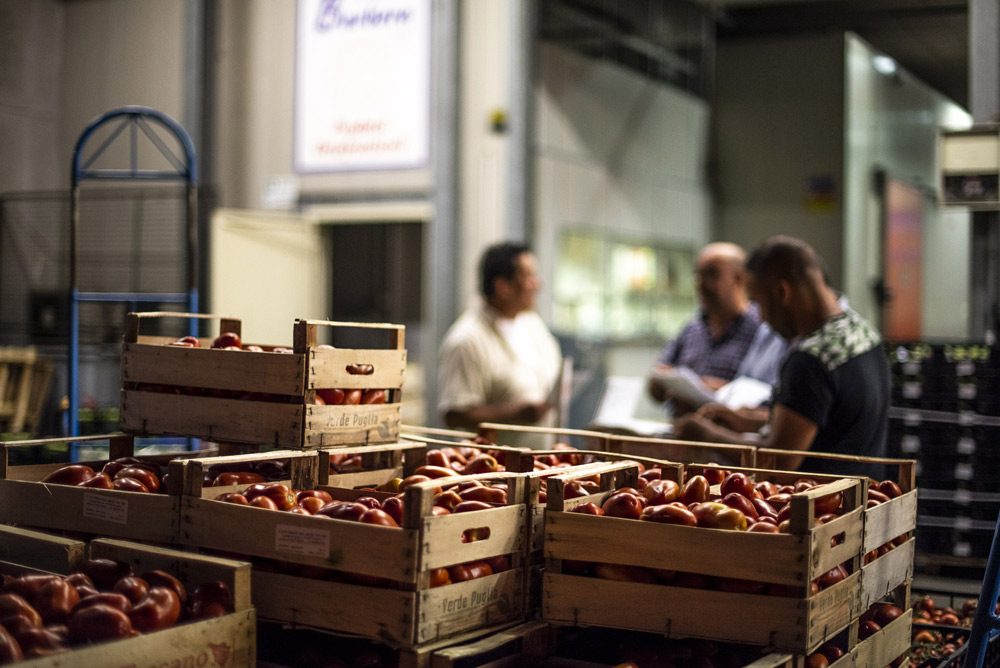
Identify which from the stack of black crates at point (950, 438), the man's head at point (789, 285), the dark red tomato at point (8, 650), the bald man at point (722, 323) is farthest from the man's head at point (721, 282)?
the dark red tomato at point (8, 650)

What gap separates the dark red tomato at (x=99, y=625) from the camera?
81.9 inches

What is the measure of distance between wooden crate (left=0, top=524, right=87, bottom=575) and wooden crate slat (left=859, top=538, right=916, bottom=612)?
195 cm

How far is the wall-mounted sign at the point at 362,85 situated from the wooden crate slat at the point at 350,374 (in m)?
6.67

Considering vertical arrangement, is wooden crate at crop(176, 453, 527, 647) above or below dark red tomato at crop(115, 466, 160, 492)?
below

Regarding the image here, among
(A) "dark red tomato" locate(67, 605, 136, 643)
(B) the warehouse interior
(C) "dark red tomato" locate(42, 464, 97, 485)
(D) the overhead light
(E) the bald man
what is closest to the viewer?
(A) "dark red tomato" locate(67, 605, 136, 643)

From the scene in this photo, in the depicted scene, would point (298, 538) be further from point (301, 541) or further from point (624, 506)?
point (624, 506)

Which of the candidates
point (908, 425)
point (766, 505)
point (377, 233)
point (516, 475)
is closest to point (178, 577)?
point (516, 475)

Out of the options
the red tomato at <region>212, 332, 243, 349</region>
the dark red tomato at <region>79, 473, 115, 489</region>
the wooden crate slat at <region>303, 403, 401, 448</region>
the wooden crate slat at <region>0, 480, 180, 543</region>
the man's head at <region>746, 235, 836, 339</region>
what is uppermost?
the man's head at <region>746, 235, 836, 339</region>

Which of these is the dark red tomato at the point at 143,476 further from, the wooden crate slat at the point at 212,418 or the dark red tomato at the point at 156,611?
the dark red tomato at the point at 156,611

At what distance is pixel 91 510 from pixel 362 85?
7.76 metres

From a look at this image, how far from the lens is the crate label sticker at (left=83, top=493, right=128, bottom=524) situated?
2.75 meters

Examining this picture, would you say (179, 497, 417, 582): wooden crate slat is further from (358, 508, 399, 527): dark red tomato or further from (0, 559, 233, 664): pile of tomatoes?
(0, 559, 233, 664): pile of tomatoes

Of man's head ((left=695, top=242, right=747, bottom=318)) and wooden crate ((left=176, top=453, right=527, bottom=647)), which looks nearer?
wooden crate ((left=176, top=453, right=527, bottom=647))

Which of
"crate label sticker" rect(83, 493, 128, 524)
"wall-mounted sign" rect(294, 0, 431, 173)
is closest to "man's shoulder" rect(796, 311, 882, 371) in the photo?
"crate label sticker" rect(83, 493, 128, 524)
